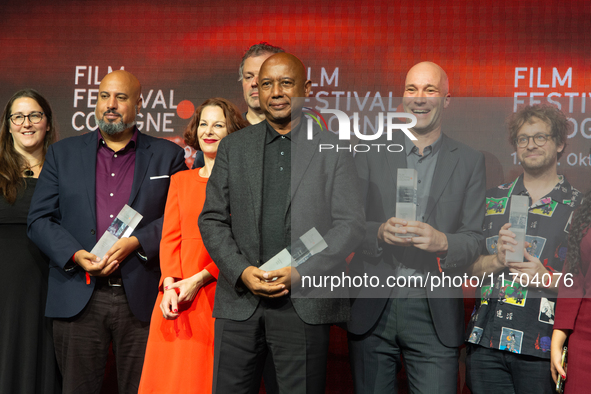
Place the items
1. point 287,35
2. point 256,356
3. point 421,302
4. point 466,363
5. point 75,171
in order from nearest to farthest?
point 256,356 → point 421,302 → point 466,363 → point 75,171 → point 287,35

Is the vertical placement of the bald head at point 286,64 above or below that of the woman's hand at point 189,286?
above

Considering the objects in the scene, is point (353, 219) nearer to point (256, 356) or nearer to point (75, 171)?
point (256, 356)

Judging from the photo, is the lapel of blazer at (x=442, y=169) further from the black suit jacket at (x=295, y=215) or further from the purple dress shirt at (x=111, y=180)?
the purple dress shirt at (x=111, y=180)

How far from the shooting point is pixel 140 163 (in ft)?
10.1

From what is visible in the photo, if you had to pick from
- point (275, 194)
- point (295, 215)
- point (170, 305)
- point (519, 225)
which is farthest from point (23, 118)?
point (519, 225)

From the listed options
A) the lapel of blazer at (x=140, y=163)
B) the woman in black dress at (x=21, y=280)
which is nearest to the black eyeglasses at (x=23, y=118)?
the woman in black dress at (x=21, y=280)

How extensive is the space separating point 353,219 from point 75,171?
157cm

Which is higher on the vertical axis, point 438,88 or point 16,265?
point 438,88

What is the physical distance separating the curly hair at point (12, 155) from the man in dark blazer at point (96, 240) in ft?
0.90

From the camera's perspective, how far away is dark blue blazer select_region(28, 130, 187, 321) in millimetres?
2881

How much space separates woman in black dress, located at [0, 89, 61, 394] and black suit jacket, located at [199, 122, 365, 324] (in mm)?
1269

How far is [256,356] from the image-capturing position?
7.77 ft

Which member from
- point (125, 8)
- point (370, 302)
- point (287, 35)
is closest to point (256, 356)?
point (370, 302)

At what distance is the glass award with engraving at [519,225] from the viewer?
2.56 meters
